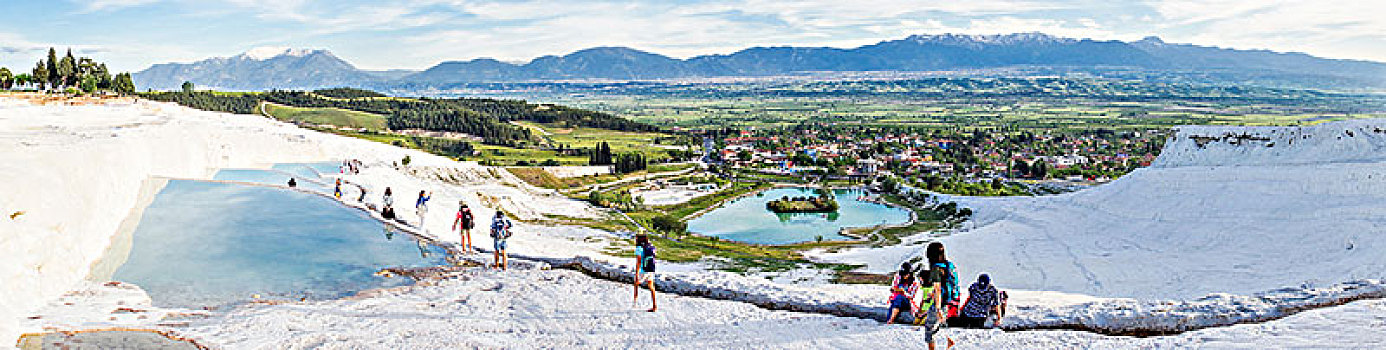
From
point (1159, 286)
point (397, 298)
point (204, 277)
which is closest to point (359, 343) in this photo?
point (397, 298)

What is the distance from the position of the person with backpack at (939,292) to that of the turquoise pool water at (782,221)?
128ft

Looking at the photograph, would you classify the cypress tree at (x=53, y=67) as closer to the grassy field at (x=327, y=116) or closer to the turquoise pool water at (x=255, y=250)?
the grassy field at (x=327, y=116)

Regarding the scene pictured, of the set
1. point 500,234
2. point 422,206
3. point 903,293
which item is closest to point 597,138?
point 422,206

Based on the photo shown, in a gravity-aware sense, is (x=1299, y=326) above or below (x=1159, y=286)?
above

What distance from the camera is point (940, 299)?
416 inches

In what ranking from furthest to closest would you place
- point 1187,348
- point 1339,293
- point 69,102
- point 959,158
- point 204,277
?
point 959,158
point 69,102
point 204,277
point 1339,293
point 1187,348

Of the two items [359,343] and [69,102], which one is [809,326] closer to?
[359,343]

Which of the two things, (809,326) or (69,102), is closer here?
(809,326)

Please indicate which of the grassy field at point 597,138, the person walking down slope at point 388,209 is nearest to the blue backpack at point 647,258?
the person walking down slope at point 388,209

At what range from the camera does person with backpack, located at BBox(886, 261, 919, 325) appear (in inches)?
446

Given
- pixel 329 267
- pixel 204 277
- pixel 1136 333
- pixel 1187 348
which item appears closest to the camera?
pixel 1187 348

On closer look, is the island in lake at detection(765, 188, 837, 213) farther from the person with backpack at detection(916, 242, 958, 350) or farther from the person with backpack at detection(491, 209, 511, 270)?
the person with backpack at detection(916, 242, 958, 350)

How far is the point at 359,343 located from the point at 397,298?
2669 mm

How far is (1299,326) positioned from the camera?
11336mm
